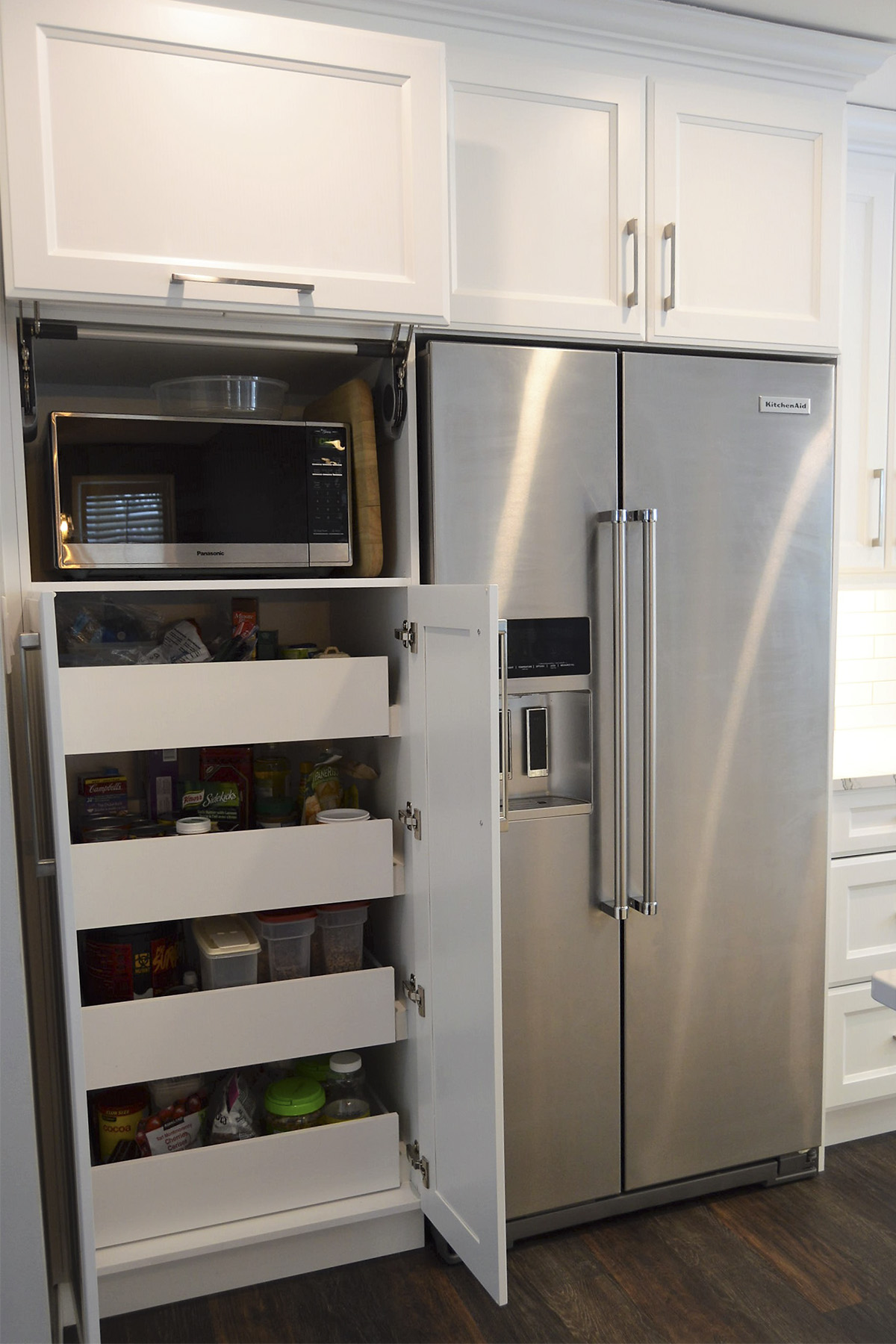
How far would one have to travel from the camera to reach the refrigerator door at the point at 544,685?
1.92 metres

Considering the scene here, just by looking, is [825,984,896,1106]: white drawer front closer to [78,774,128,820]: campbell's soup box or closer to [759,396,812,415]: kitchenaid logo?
[759,396,812,415]: kitchenaid logo

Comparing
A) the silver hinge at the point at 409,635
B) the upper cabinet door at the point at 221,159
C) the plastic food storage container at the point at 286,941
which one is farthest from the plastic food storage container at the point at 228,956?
the upper cabinet door at the point at 221,159

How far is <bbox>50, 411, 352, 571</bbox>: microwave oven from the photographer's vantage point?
1760mm

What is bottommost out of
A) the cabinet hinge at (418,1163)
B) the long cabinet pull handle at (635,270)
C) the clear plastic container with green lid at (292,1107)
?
the cabinet hinge at (418,1163)

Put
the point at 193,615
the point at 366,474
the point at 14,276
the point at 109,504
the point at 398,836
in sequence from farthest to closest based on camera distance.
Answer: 1. the point at 193,615
2. the point at 398,836
3. the point at 366,474
4. the point at 109,504
5. the point at 14,276

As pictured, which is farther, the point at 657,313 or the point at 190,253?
the point at 657,313

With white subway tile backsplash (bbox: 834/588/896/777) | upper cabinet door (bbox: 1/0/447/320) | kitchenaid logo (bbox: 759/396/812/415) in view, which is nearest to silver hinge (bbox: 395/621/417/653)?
upper cabinet door (bbox: 1/0/447/320)

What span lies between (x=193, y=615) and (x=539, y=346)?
3.21ft

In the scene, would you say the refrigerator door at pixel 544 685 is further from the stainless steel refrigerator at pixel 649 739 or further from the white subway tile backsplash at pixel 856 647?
the white subway tile backsplash at pixel 856 647

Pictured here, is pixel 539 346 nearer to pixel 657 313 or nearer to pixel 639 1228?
pixel 657 313

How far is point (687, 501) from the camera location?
6.82 feet

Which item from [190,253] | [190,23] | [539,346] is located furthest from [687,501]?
[190,23]

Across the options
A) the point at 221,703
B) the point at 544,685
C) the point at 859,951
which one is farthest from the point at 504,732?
the point at 859,951

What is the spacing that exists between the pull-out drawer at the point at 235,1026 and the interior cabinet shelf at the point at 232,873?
0.16 metres
